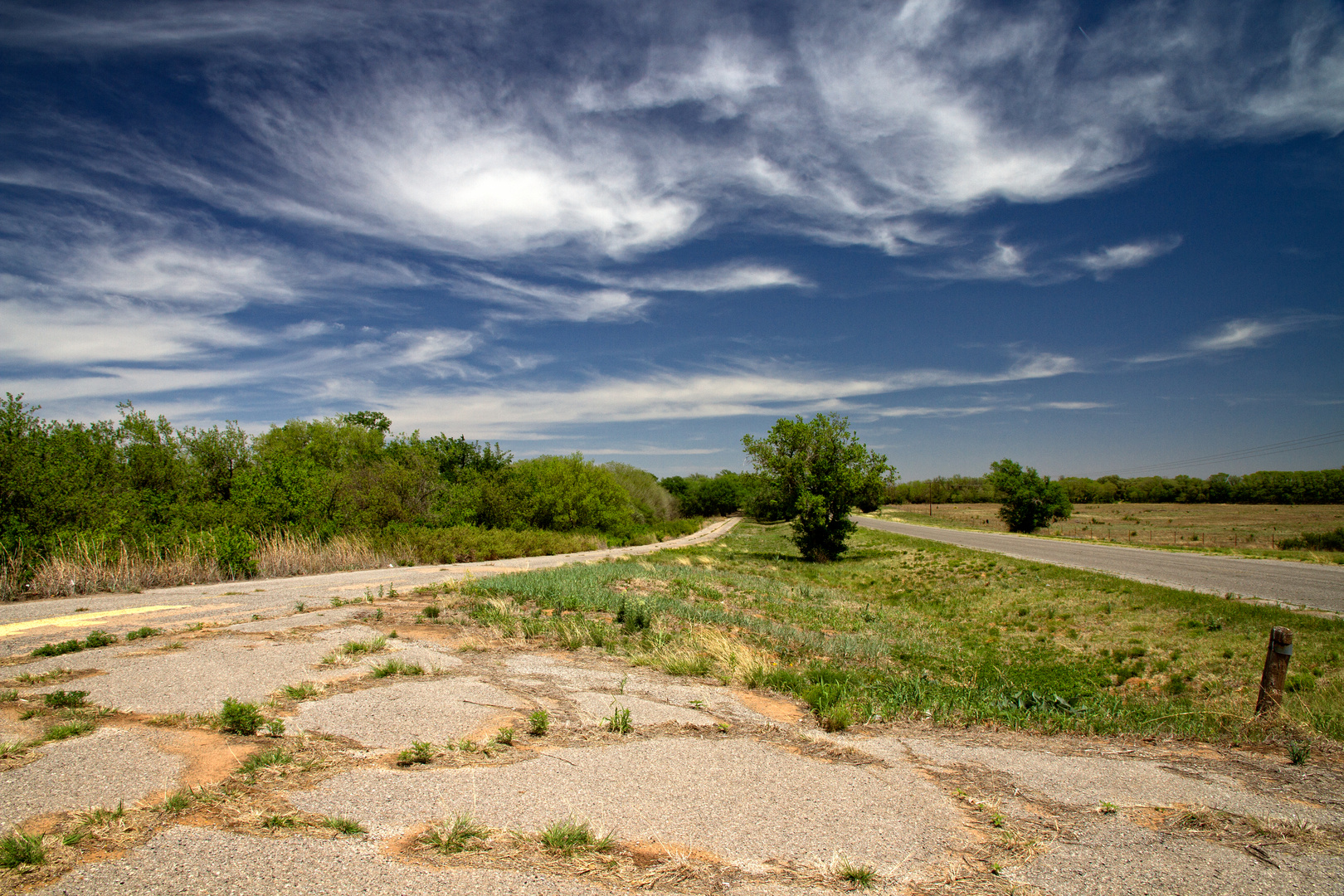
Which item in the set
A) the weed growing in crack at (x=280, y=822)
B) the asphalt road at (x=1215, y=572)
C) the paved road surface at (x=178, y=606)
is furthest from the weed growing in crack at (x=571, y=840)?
the asphalt road at (x=1215, y=572)

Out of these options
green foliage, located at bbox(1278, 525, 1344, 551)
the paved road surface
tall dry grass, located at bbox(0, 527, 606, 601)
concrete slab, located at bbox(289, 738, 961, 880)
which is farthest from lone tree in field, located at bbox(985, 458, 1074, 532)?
concrete slab, located at bbox(289, 738, 961, 880)

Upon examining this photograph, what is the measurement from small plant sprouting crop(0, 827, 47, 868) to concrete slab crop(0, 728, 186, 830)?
47 centimetres

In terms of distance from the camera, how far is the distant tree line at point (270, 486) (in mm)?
14102

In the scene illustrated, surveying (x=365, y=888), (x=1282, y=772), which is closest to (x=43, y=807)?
(x=365, y=888)

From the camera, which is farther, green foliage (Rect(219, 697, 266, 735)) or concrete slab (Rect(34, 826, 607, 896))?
green foliage (Rect(219, 697, 266, 735))

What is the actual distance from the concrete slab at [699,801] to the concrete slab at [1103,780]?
2.06 feet

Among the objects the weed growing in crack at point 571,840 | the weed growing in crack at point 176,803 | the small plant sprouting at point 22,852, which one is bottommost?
the weed growing in crack at point 571,840

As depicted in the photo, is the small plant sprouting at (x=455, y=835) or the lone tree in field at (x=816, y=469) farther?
the lone tree in field at (x=816, y=469)

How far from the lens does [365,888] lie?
2980 millimetres

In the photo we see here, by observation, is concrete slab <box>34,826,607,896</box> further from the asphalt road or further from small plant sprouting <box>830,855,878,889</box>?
the asphalt road

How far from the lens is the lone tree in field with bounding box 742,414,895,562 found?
89.9 feet

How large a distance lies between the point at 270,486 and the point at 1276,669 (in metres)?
25.6

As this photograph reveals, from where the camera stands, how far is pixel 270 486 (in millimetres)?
21719

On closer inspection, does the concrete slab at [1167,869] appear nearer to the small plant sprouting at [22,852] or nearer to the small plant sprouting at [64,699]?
the small plant sprouting at [22,852]
